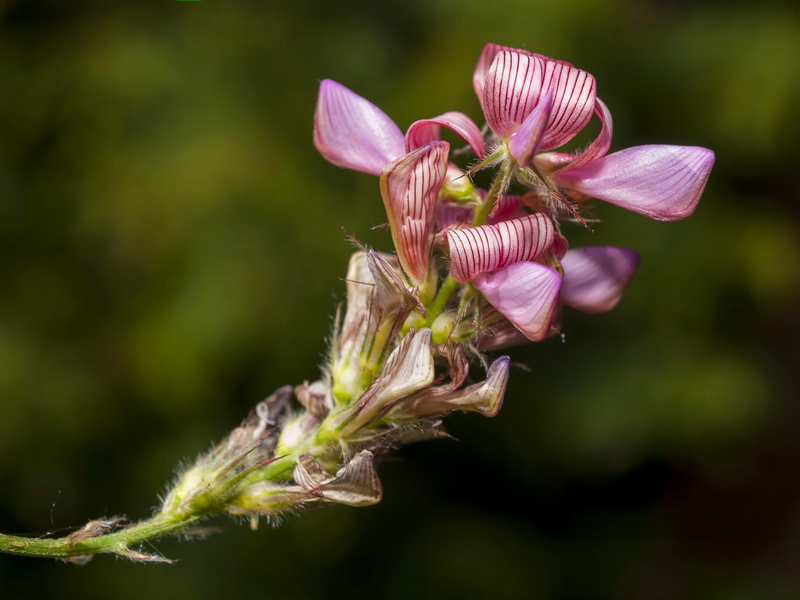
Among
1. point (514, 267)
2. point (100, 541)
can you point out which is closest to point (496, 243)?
point (514, 267)

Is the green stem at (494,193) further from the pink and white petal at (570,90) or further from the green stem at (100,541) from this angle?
the green stem at (100,541)

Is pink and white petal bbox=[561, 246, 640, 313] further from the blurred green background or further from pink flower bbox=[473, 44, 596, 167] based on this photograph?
the blurred green background

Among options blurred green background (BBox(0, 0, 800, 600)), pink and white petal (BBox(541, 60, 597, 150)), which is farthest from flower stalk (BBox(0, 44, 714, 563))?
blurred green background (BBox(0, 0, 800, 600))

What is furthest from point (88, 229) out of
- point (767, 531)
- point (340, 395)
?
point (767, 531)

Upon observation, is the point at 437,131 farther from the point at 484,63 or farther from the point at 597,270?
the point at 597,270

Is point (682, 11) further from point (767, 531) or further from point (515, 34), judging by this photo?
point (767, 531)

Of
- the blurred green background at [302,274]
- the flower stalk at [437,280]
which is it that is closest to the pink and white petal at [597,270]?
the flower stalk at [437,280]
